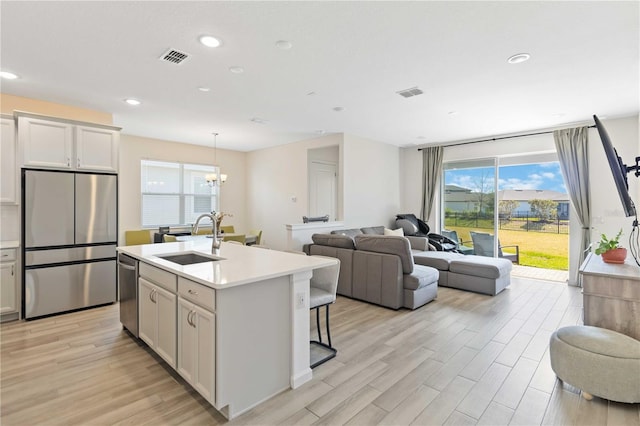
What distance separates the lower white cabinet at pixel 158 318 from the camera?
2.37m

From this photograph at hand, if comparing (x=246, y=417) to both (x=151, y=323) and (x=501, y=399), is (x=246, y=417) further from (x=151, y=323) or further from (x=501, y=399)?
(x=501, y=399)

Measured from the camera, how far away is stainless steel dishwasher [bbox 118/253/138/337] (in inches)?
117

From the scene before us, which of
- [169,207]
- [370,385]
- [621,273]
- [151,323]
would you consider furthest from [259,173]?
[621,273]

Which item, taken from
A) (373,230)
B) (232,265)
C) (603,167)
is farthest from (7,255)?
(603,167)

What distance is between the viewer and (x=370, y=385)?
7.70 feet

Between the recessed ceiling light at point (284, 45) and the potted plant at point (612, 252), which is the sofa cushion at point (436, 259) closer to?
the potted plant at point (612, 252)

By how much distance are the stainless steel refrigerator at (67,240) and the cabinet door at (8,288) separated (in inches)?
4.0

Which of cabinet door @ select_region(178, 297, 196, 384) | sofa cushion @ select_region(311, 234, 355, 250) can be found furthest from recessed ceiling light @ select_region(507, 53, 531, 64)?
cabinet door @ select_region(178, 297, 196, 384)

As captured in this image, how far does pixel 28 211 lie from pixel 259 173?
16.1 ft

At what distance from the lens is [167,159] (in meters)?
7.04

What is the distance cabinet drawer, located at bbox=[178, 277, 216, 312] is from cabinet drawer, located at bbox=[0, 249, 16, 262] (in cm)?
302

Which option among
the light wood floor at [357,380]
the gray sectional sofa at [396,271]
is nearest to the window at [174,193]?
the light wood floor at [357,380]

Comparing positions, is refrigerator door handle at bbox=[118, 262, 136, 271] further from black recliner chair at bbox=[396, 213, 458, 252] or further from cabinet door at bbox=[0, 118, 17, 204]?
black recliner chair at bbox=[396, 213, 458, 252]

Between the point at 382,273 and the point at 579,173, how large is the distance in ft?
13.2
